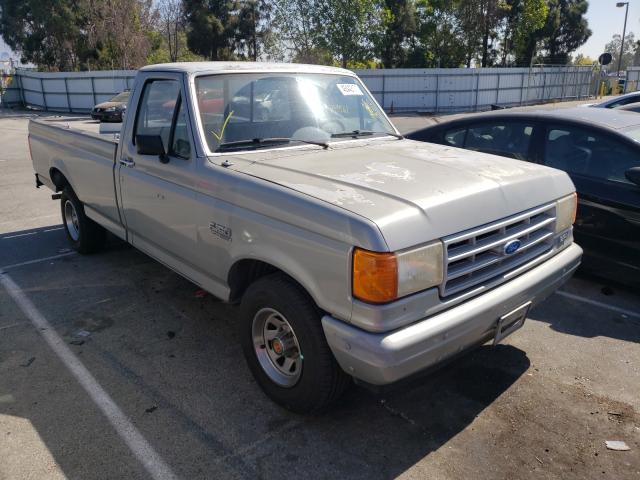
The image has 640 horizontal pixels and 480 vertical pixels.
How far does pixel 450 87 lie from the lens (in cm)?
2995

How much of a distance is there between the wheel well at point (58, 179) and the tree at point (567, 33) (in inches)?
1916

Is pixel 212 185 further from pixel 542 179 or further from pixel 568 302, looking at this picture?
pixel 568 302

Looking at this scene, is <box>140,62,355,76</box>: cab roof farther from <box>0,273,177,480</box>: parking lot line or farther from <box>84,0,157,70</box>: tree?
<box>84,0,157,70</box>: tree

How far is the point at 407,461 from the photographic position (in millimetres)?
2916

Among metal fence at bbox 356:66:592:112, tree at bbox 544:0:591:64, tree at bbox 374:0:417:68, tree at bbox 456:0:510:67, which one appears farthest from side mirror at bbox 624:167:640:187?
tree at bbox 544:0:591:64

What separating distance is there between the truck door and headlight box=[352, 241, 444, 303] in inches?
61.9

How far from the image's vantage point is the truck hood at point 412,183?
2.68 metres

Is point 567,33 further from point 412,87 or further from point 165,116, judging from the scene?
point 165,116

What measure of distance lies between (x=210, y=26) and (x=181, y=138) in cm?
4385

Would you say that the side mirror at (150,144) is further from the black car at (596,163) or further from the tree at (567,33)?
the tree at (567,33)

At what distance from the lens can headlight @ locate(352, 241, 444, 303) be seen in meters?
2.53

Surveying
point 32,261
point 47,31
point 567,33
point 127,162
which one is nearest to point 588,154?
point 127,162

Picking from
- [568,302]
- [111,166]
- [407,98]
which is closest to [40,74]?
[407,98]

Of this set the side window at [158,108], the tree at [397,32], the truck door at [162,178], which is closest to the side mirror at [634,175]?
the truck door at [162,178]
